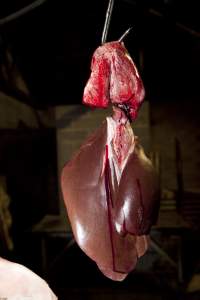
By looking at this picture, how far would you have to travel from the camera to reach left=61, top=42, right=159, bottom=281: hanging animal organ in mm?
1109

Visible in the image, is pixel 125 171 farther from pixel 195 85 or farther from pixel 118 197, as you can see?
pixel 195 85

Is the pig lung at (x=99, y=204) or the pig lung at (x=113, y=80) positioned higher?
the pig lung at (x=113, y=80)

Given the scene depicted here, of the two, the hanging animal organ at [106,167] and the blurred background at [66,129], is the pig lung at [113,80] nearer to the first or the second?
the hanging animal organ at [106,167]

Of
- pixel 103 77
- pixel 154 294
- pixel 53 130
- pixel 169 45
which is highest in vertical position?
pixel 169 45

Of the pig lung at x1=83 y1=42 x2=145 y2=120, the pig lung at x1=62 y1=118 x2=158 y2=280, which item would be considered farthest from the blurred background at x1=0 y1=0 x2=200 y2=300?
the pig lung at x1=62 y1=118 x2=158 y2=280

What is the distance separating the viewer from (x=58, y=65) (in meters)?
4.26

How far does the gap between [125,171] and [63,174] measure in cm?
21

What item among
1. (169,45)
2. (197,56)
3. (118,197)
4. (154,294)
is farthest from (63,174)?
(197,56)

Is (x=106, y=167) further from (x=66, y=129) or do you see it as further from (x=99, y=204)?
(x=66, y=129)

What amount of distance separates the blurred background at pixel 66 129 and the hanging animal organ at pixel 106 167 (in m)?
1.99

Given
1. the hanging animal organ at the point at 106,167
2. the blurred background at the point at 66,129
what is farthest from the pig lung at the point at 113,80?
the blurred background at the point at 66,129

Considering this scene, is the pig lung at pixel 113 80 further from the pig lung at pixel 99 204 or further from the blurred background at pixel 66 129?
the blurred background at pixel 66 129

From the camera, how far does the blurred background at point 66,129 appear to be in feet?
11.2

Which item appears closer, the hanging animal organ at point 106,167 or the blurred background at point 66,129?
the hanging animal organ at point 106,167
